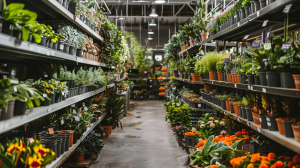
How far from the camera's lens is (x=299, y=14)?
2242 millimetres

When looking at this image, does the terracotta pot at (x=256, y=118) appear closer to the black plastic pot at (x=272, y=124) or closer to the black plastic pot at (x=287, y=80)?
the black plastic pot at (x=272, y=124)

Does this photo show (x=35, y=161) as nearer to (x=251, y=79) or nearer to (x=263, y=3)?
(x=251, y=79)

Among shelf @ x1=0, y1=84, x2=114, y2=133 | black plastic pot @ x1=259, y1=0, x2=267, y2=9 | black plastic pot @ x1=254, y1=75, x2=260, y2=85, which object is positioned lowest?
shelf @ x1=0, y1=84, x2=114, y2=133

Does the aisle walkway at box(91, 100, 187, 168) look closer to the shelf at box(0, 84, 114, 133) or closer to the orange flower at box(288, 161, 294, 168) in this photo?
the shelf at box(0, 84, 114, 133)

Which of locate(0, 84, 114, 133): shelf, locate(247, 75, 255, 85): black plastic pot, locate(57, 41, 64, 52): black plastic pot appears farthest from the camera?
locate(57, 41, 64, 52): black plastic pot

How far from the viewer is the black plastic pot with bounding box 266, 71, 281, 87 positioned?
1959 mm

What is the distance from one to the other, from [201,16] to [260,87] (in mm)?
3038

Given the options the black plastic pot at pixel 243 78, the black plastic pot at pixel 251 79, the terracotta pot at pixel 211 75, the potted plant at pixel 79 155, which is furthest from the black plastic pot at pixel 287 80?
the potted plant at pixel 79 155

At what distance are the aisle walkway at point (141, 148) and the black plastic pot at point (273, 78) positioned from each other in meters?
2.26

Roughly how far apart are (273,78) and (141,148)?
325 cm

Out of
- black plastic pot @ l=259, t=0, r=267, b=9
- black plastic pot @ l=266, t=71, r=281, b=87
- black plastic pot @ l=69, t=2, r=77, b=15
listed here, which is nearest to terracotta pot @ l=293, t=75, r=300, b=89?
black plastic pot @ l=266, t=71, r=281, b=87

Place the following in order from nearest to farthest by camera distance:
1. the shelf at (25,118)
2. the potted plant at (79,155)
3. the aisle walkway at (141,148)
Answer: the shelf at (25,118) → the potted plant at (79,155) → the aisle walkway at (141,148)

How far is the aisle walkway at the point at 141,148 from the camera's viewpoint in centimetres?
380

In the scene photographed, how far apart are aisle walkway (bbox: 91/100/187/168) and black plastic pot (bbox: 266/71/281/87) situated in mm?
2262
